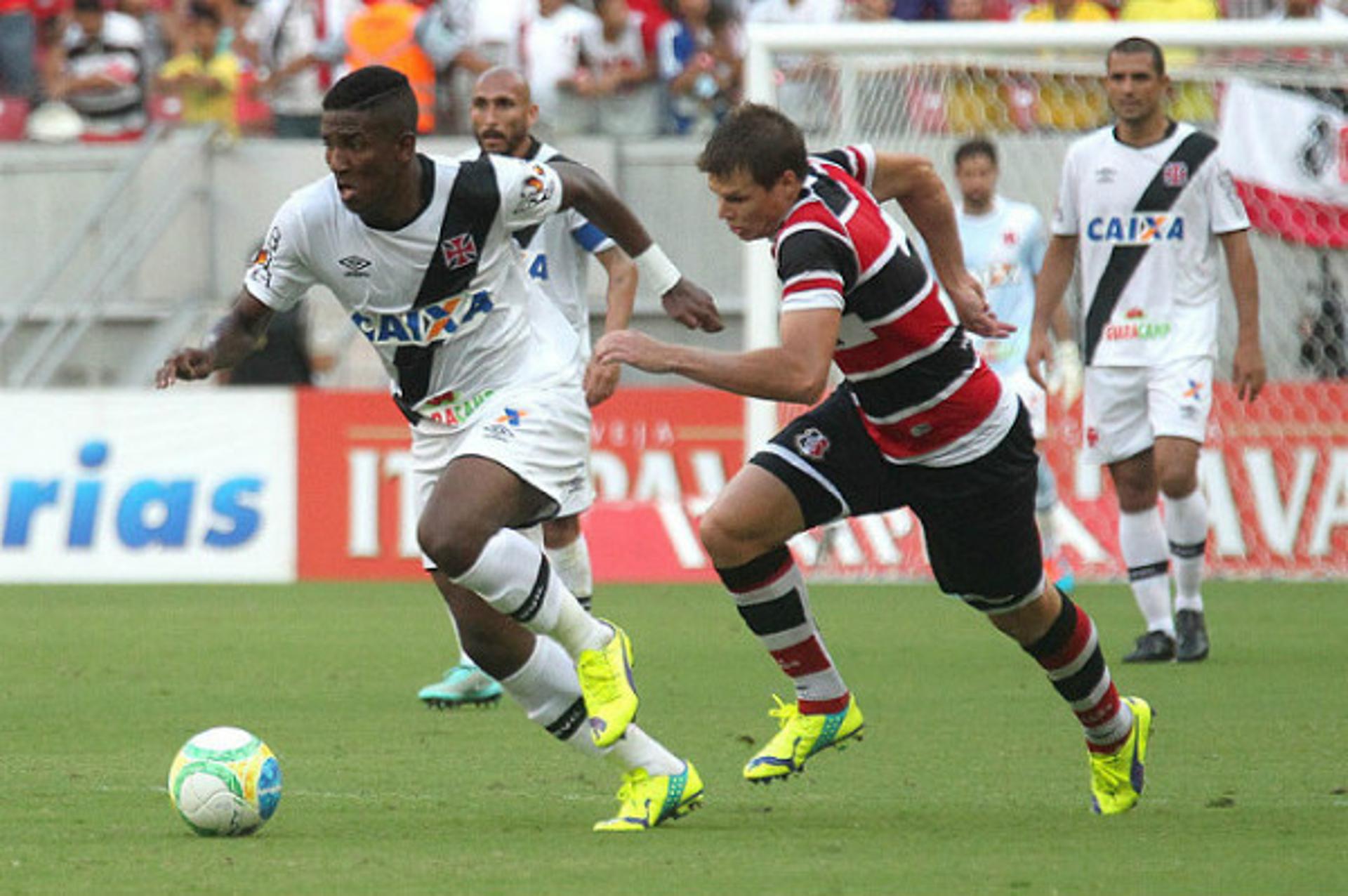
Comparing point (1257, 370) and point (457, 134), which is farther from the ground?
point (1257, 370)

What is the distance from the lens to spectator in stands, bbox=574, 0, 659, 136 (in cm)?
1806

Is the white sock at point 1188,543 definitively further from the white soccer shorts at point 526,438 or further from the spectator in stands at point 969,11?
the spectator in stands at point 969,11

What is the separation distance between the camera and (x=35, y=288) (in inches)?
706

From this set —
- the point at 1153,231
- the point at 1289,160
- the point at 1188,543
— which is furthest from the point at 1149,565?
the point at 1289,160

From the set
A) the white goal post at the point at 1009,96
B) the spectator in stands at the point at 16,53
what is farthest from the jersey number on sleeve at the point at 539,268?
the spectator in stands at the point at 16,53

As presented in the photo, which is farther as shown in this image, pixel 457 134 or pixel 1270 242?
pixel 457 134

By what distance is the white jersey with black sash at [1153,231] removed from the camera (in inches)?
428

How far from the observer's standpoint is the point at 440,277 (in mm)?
7070

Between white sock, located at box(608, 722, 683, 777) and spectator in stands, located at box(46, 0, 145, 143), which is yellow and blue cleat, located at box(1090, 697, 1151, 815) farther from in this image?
spectator in stands, located at box(46, 0, 145, 143)

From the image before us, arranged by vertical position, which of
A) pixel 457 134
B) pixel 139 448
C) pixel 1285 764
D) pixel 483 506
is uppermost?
pixel 483 506

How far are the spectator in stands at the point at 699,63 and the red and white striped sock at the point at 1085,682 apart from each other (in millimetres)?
11356

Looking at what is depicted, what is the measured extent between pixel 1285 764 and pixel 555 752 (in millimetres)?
2386

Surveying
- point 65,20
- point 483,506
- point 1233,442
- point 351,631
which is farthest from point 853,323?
point 65,20

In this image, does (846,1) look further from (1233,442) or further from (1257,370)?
(1257,370)
